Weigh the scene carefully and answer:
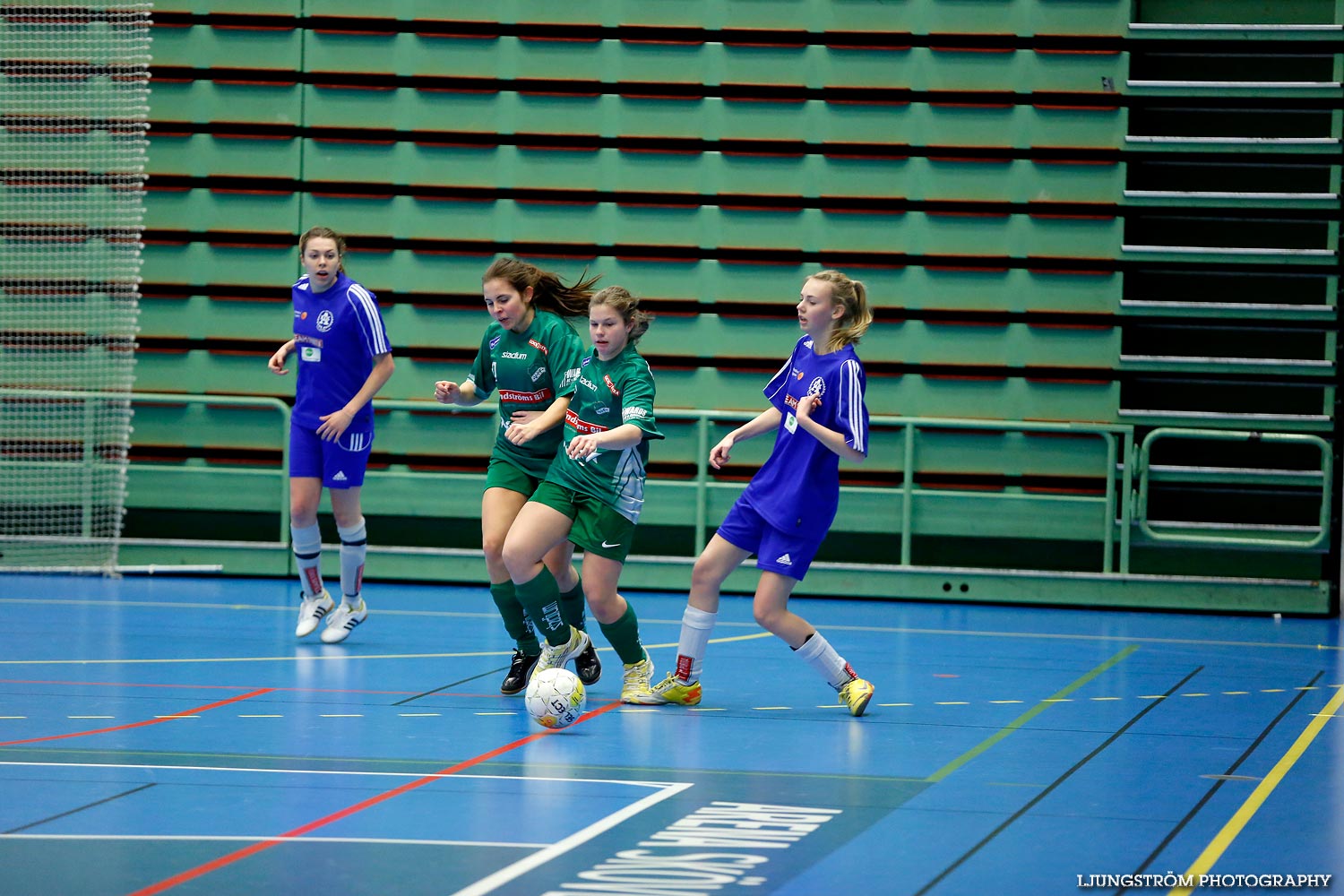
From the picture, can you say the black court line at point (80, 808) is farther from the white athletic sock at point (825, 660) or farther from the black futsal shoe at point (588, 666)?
the white athletic sock at point (825, 660)

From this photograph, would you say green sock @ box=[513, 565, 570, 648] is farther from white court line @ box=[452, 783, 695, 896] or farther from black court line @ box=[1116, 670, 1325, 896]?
black court line @ box=[1116, 670, 1325, 896]

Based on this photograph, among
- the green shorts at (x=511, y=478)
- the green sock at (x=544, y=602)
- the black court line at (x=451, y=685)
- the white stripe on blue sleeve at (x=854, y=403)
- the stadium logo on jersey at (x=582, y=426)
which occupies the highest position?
the white stripe on blue sleeve at (x=854, y=403)

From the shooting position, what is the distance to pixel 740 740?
519cm

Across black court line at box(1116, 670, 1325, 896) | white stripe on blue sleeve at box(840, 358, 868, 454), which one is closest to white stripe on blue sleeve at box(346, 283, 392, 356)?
Result: white stripe on blue sleeve at box(840, 358, 868, 454)

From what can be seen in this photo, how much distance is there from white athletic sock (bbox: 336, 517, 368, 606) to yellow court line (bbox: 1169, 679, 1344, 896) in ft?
14.1

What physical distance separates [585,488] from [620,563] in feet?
1.03

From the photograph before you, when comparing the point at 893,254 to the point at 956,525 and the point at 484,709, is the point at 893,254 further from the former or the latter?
the point at 484,709

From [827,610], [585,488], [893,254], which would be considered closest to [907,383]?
[893,254]

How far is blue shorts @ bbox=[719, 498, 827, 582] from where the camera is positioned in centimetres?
562

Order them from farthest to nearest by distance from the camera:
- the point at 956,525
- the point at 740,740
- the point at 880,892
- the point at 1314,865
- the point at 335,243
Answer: the point at 956,525 < the point at 335,243 < the point at 740,740 < the point at 1314,865 < the point at 880,892

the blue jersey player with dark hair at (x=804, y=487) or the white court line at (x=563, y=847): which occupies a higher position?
the blue jersey player with dark hair at (x=804, y=487)

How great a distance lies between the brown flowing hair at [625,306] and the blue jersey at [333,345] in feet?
6.33

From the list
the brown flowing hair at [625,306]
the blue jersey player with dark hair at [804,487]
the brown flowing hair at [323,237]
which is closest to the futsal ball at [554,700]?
the blue jersey player with dark hair at [804,487]

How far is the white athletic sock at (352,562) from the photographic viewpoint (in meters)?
7.64
